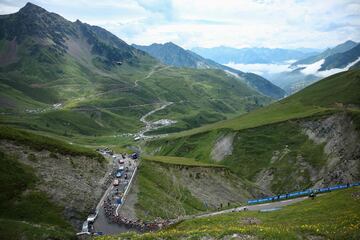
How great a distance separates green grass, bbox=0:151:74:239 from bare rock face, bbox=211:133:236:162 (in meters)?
118

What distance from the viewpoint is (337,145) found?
152 meters

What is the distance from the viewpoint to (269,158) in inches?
6594

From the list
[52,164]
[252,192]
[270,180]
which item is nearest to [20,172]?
[52,164]

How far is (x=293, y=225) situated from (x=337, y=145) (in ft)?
353

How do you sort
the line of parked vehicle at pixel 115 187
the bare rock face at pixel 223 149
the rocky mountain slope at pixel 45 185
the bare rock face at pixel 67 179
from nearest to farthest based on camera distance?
1. the rocky mountain slope at pixel 45 185
2. the line of parked vehicle at pixel 115 187
3. the bare rock face at pixel 67 179
4. the bare rock face at pixel 223 149

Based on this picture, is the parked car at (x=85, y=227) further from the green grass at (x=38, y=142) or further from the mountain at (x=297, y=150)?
the mountain at (x=297, y=150)

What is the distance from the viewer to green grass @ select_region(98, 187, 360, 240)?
1790 inches

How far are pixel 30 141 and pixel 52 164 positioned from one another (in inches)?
390

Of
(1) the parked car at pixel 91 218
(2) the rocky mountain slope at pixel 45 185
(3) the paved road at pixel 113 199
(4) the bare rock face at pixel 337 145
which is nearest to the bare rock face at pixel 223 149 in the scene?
(4) the bare rock face at pixel 337 145

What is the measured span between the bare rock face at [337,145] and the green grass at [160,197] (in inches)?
2227

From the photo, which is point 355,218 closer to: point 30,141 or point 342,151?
point 30,141

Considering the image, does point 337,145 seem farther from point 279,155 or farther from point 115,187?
point 115,187

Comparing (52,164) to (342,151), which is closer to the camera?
(52,164)

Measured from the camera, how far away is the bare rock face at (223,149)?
188250mm
